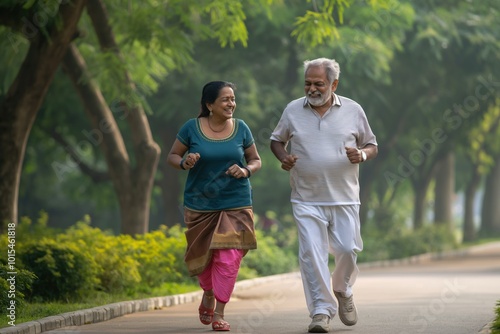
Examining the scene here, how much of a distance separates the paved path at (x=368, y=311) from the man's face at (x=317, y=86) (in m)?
2.04

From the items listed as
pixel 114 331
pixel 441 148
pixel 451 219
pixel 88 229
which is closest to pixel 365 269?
pixel 441 148

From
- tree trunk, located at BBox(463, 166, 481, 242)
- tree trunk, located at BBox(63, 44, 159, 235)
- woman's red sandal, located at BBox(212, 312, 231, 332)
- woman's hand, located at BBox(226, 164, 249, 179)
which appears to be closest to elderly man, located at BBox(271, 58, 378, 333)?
woman's hand, located at BBox(226, 164, 249, 179)

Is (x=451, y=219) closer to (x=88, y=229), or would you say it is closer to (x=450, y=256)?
(x=450, y=256)

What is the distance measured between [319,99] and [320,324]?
6.37 feet

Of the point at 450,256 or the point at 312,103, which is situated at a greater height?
the point at 312,103

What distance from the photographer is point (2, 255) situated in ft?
42.9

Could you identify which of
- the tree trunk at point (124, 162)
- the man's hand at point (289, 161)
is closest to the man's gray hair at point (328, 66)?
the man's hand at point (289, 161)

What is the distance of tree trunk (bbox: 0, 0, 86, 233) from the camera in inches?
685

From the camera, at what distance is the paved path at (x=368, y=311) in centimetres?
1142

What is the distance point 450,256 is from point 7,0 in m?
26.5

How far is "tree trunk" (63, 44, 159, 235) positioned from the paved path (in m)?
2.63

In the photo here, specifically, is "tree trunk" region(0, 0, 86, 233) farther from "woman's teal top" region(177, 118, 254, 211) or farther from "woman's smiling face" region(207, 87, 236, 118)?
"woman's teal top" region(177, 118, 254, 211)

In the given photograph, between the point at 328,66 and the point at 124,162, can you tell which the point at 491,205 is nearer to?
the point at 124,162

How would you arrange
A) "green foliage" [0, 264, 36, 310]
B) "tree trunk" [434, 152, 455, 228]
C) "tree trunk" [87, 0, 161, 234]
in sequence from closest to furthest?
"green foliage" [0, 264, 36, 310], "tree trunk" [87, 0, 161, 234], "tree trunk" [434, 152, 455, 228]
